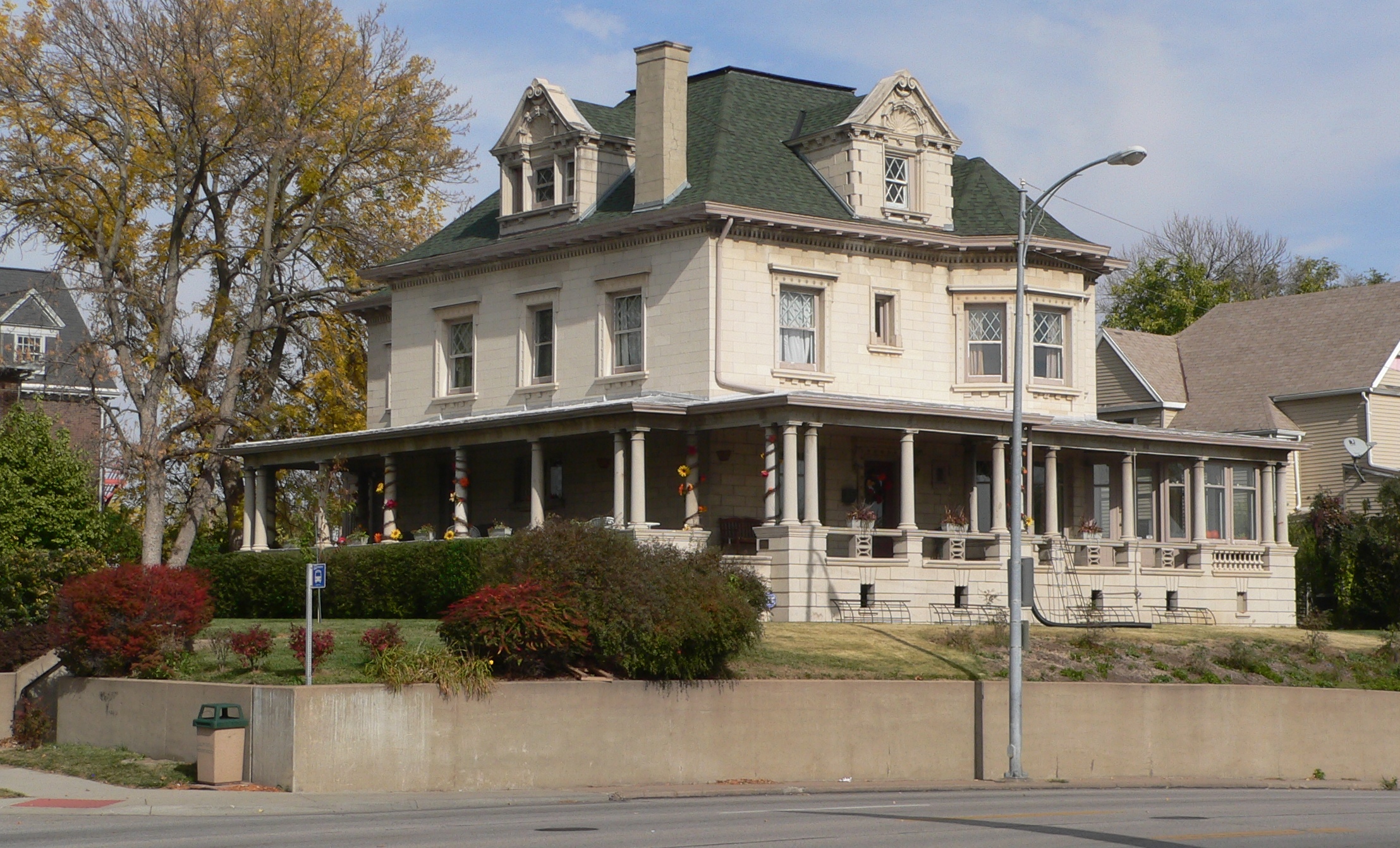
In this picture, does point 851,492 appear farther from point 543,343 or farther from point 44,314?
point 44,314

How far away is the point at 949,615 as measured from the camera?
1350 inches

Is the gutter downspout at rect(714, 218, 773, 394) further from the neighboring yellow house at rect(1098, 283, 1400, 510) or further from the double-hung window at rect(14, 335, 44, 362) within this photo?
the double-hung window at rect(14, 335, 44, 362)

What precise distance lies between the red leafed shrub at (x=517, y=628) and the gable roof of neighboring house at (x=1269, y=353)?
29.7 metres

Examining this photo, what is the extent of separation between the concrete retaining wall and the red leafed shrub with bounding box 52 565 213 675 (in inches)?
20.1

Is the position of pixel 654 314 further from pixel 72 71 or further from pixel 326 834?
pixel 326 834

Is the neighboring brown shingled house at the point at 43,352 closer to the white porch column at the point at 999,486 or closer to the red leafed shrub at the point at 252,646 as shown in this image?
the red leafed shrub at the point at 252,646

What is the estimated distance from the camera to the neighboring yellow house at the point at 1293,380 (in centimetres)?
4872

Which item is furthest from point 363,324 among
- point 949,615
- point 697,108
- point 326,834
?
point 326,834

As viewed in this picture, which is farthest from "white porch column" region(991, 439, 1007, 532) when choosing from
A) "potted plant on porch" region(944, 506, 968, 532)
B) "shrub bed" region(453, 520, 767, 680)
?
"shrub bed" region(453, 520, 767, 680)

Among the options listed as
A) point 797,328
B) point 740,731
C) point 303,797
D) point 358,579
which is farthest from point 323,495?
point 303,797

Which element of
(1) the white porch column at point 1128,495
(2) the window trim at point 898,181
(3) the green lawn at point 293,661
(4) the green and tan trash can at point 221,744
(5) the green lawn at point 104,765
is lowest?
(5) the green lawn at point 104,765

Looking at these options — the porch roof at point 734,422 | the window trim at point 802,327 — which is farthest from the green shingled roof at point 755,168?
the porch roof at point 734,422

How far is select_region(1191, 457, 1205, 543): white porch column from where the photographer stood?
131ft

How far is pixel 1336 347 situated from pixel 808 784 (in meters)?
30.6
